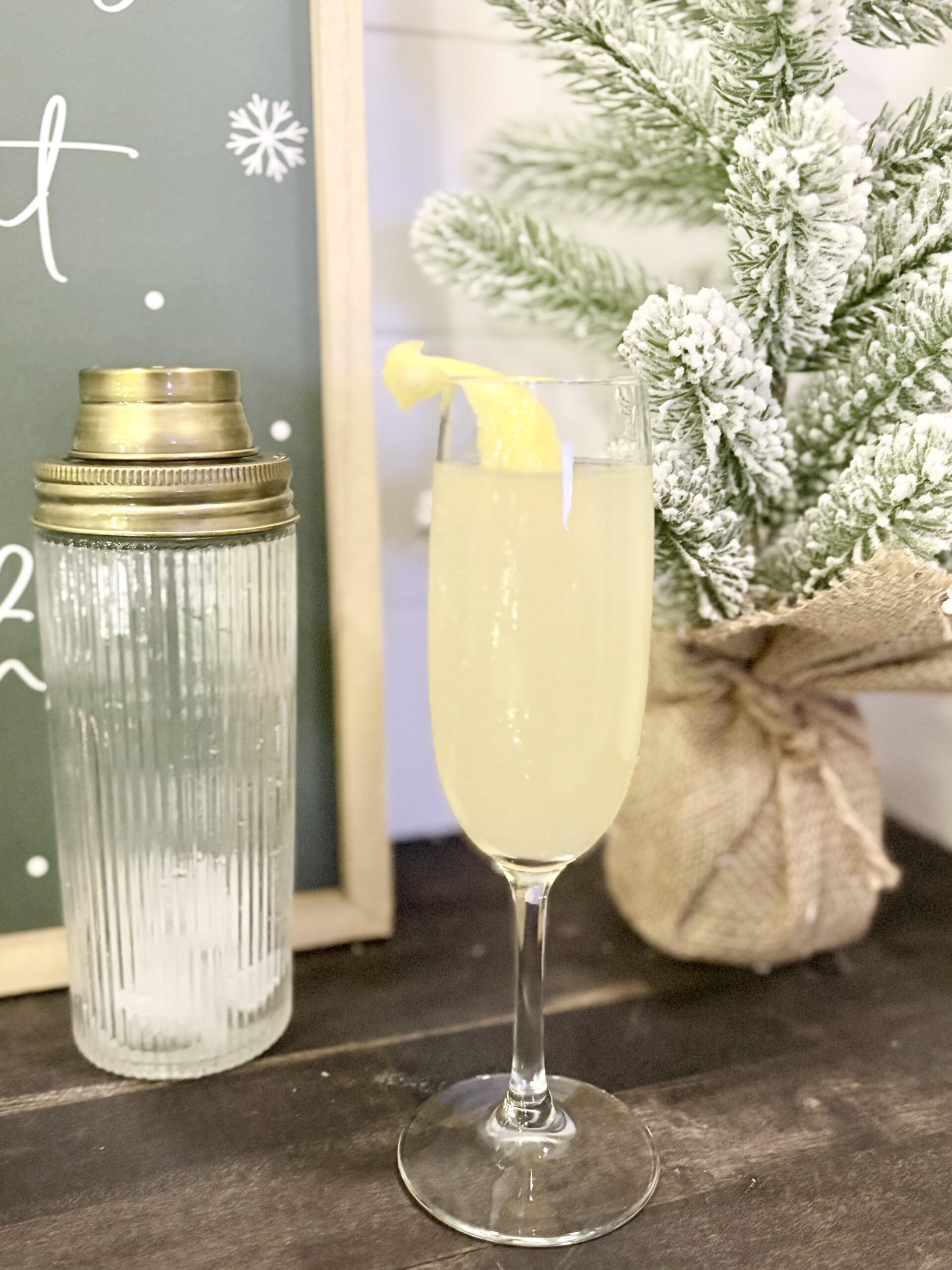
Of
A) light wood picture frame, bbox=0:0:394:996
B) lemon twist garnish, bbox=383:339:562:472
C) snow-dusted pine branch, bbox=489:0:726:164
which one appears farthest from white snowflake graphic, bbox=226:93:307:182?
lemon twist garnish, bbox=383:339:562:472

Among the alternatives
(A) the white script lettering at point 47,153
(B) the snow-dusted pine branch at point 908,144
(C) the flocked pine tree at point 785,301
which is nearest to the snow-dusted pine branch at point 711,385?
(C) the flocked pine tree at point 785,301

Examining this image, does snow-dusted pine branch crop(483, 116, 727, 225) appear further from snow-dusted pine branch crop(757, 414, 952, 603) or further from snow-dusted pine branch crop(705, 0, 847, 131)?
snow-dusted pine branch crop(757, 414, 952, 603)

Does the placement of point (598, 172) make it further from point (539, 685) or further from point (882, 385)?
point (539, 685)

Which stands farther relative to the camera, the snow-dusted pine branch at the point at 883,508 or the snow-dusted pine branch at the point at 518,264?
the snow-dusted pine branch at the point at 518,264

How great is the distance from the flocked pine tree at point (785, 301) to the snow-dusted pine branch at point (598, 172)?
0.01 m

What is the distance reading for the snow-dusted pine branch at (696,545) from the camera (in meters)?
0.53

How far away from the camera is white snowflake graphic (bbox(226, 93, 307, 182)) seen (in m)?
0.61

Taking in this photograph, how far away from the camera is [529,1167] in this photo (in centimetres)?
51

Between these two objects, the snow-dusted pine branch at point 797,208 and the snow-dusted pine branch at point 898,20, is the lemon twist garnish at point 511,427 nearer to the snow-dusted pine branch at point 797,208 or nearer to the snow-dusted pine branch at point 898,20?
the snow-dusted pine branch at point 797,208

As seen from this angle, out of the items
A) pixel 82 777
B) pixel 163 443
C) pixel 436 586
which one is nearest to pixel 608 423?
pixel 436 586

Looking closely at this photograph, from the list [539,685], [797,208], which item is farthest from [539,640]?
[797,208]

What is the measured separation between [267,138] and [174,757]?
0.35 m

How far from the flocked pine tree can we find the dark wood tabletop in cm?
24

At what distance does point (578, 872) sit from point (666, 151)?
500 mm
